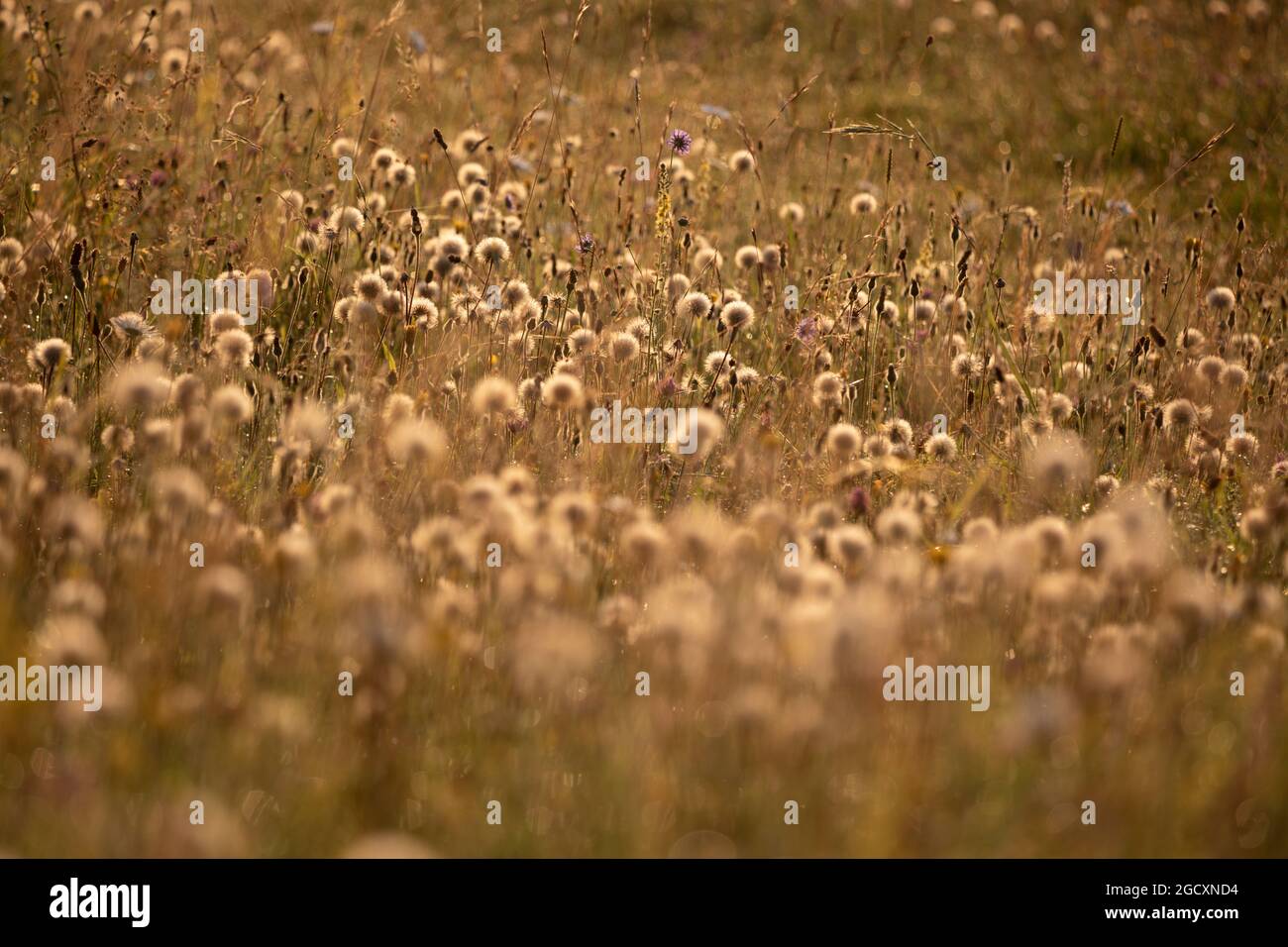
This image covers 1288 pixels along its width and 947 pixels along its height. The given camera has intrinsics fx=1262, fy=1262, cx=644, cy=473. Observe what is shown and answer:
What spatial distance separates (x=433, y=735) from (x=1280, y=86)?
860 cm

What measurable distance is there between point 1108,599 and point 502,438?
1.63 meters

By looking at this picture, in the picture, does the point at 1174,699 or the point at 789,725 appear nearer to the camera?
the point at 789,725

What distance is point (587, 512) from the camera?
8.82ft

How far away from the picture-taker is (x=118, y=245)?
4578 millimetres

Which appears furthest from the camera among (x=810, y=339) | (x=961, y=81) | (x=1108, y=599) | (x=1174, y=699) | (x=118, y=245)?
(x=961, y=81)

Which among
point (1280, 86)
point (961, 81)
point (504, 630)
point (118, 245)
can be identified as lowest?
point (504, 630)

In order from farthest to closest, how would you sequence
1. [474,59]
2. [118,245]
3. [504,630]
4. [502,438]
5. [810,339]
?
[474,59] → [118,245] → [810,339] → [502,438] → [504,630]

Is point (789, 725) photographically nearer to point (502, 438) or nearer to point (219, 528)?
point (219, 528)

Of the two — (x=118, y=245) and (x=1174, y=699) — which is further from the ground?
(x=118, y=245)

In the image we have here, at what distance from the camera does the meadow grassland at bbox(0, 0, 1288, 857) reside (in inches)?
82.0

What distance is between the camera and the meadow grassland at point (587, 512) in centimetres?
208

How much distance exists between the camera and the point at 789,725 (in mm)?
2027
